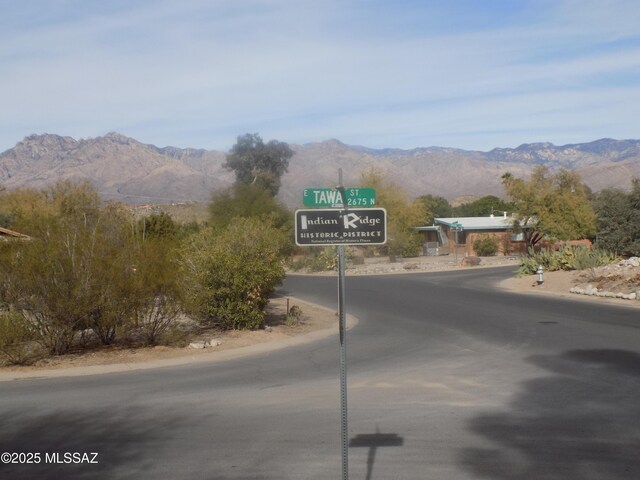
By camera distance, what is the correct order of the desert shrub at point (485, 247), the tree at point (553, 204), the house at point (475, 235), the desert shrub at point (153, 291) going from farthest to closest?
the house at point (475, 235) < the desert shrub at point (485, 247) < the tree at point (553, 204) < the desert shrub at point (153, 291)

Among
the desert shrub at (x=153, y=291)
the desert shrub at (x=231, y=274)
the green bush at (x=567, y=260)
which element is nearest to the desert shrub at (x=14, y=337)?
the desert shrub at (x=153, y=291)

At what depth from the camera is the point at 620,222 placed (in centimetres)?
5144

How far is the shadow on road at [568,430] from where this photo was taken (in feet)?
A: 26.8

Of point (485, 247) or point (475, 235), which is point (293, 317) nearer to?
point (485, 247)

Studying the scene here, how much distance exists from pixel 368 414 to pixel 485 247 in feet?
202

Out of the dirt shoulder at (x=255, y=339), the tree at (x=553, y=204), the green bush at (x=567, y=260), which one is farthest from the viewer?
the tree at (x=553, y=204)

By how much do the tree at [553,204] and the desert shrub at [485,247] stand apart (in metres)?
7.40

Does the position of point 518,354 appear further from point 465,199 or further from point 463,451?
point 465,199

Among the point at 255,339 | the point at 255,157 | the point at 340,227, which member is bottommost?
the point at 255,339

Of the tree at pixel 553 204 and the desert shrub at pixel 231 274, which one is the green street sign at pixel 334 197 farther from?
the tree at pixel 553 204

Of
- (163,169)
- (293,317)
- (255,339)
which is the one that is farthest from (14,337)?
(163,169)

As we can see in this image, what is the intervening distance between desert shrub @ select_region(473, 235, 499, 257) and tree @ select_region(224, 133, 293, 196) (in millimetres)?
30927

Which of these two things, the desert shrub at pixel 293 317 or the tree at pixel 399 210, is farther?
the tree at pixel 399 210

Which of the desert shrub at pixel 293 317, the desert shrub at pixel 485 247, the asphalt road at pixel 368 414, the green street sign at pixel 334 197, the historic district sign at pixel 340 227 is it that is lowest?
the desert shrub at pixel 485 247
